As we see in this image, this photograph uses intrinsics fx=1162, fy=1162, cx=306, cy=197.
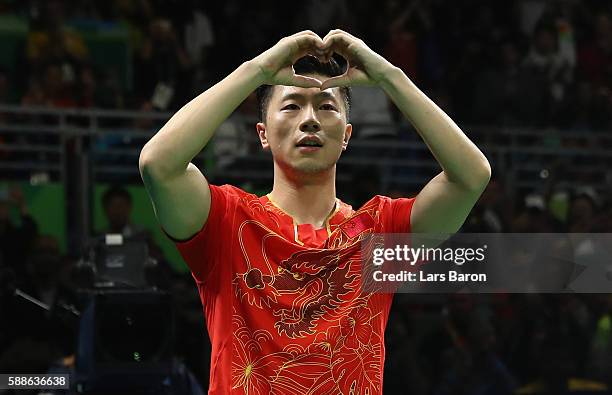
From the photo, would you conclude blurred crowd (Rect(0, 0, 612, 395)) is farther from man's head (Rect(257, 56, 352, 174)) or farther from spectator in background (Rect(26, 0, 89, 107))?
man's head (Rect(257, 56, 352, 174))

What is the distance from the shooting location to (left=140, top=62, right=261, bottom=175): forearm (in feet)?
9.18

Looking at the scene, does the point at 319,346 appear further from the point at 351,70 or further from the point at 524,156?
the point at 524,156

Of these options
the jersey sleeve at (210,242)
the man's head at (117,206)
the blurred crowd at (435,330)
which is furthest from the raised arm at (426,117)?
the man's head at (117,206)

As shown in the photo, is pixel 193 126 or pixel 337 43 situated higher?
pixel 337 43

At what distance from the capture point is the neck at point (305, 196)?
310cm

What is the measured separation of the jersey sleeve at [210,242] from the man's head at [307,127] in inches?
8.5

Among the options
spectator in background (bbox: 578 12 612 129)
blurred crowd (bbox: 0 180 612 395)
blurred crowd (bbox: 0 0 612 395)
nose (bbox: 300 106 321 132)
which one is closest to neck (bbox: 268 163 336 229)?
nose (bbox: 300 106 321 132)

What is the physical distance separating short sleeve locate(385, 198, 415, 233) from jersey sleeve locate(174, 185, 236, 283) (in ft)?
1.40

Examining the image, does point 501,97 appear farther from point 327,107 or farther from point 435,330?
point 327,107

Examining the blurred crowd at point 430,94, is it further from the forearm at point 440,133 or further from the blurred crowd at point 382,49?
the forearm at point 440,133

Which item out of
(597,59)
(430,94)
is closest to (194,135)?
(430,94)

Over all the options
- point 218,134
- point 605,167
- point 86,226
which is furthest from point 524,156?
point 86,226

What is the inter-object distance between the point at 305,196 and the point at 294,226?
104 millimetres

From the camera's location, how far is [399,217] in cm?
306
